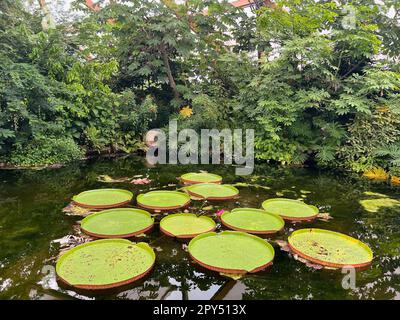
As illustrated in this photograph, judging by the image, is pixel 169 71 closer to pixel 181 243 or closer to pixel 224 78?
pixel 224 78

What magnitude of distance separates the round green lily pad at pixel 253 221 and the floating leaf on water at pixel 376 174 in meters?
3.34

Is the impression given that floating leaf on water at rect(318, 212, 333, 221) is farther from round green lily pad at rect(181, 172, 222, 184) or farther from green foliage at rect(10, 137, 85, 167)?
green foliage at rect(10, 137, 85, 167)

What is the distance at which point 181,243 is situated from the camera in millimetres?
2926

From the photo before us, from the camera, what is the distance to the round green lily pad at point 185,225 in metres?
2.99

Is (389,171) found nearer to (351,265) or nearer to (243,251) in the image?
(351,265)

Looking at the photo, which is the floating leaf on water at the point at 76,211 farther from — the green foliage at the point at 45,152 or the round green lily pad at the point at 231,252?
the green foliage at the point at 45,152

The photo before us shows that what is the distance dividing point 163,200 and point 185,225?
780 millimetres

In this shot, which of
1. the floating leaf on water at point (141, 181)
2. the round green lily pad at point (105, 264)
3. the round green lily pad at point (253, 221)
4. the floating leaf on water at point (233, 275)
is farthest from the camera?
the floating leaf on water at point (141, 181)

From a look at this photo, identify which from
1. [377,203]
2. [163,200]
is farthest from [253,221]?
[377,203]

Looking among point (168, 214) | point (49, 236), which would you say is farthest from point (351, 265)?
point (49, 236)

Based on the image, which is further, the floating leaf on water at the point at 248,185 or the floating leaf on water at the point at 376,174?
the floating leaf on water at the point at 376,174

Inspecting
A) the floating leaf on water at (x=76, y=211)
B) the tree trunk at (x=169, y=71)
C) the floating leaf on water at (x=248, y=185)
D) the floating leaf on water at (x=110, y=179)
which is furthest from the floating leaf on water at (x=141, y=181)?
the tree trunk at (x=169, y=71)

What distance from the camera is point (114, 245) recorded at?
8.91ft

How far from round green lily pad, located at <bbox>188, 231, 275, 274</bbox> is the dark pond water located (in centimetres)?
8
